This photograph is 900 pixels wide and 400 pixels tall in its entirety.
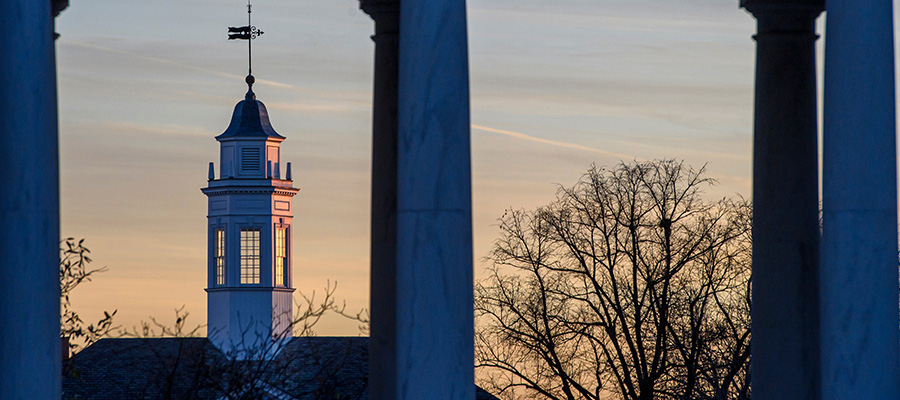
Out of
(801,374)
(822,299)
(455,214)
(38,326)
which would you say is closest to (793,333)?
(801,374)

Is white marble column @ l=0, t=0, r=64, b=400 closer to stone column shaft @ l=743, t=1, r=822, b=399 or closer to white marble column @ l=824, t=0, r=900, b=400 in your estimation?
white marble column @ l=824, t=0, r=900, b=400

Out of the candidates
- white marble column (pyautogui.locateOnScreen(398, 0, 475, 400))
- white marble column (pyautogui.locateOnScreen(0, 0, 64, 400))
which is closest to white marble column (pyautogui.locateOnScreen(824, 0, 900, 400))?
white marble column (pyautogui.locateOnScreen(398, 0, 475, 400))

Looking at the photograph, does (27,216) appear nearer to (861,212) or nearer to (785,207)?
(861,212)

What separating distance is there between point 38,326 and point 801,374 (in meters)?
58.9

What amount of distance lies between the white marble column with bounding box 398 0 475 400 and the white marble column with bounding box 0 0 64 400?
2260cm

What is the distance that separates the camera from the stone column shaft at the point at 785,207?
111688mm

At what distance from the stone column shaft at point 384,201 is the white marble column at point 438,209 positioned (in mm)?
19991

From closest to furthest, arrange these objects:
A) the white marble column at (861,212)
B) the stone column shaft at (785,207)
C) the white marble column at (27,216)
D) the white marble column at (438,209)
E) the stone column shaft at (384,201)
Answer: the white marble column at (27,216) → the white marble column at (438,209) → the white marble column at (861,212) → the stone column shaft at (384,201) → the stone column shaft at (785,207)

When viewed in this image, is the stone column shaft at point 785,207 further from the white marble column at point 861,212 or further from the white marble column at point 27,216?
the white marble column at point 27,216

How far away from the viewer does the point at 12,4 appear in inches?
3477

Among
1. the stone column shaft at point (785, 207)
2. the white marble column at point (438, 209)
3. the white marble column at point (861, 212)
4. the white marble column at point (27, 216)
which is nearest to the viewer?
the white marble column at point (27, 216)

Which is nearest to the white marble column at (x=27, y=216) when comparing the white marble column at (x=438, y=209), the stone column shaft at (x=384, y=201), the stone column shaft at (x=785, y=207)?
the white marble column at (x=438, y=209)

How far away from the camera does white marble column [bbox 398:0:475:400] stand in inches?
3531

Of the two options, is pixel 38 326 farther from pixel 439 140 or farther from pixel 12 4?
pixel 439 140
